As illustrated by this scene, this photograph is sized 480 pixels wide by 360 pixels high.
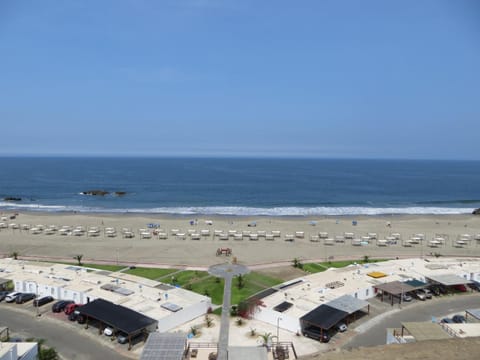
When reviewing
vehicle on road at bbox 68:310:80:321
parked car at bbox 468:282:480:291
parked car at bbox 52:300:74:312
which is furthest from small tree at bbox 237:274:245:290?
parked car at bbox 468:282:480:291

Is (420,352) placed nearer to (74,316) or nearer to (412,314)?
(412,314)

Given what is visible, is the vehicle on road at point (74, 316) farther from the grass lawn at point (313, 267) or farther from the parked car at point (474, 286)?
the parked car at point (474, 286)

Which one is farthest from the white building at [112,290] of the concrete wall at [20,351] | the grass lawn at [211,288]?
the concrete wall at [20,351]

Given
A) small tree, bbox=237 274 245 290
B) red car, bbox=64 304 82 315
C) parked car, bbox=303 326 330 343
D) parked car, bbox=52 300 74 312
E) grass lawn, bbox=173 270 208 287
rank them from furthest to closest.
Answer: grass lawn, bbox=173 270 208 287 → small tree, bbox=237 274 245 290 → parked car, bbox=52 300 74 312 → red car, bbox=64 304 82 315 → parked car, bbox=303 326 330 343

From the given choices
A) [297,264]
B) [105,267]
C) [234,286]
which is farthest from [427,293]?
[105,267]

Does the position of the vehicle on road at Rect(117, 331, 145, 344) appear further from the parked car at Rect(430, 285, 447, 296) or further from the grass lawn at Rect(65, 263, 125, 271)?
the parked car at Rect(430, 285, 447, 296)

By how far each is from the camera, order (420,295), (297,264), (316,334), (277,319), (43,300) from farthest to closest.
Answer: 1. (297,264)
2. (420,295)
3. (43,300)
4. (277,319)
5. (316,334)

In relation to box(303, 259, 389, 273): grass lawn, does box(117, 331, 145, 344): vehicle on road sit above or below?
below
